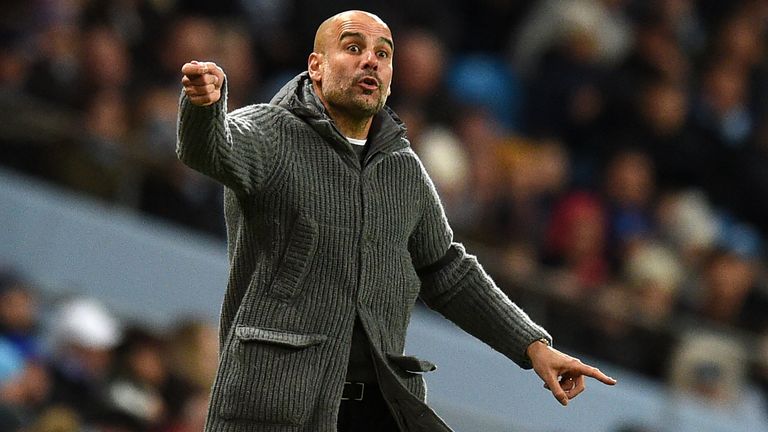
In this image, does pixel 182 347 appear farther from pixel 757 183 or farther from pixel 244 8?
pixel 757 183

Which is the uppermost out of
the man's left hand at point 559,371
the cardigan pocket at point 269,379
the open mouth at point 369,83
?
the open mouth at point 369,83

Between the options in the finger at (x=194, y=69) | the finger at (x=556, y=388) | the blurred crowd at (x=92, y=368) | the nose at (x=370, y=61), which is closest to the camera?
the finger at (x=194, y=69)

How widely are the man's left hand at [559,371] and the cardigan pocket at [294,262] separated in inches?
26.4

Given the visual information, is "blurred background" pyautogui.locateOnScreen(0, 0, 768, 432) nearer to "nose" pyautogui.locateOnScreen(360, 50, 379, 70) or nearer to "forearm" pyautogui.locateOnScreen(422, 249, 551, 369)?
"forearm" pyautogui.locateOnScreen(422, 249, 551, 369)

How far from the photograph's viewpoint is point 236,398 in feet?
13.7

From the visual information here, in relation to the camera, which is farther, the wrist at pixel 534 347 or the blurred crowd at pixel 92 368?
the blurred crowd at pixel 92 368

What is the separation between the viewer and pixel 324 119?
430cm

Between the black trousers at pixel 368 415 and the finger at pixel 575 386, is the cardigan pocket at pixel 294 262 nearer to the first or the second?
the black trousers at pixel 368 415

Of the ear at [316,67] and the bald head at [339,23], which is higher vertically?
the bald head at [339,23]

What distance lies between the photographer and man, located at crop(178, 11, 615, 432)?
4176mm

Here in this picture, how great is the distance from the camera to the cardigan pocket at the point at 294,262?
166 inches

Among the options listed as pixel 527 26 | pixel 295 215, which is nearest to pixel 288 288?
pixel 295 215

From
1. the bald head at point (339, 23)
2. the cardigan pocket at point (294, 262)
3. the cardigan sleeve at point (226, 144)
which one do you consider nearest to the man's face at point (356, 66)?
the bald head at point (339, 23)

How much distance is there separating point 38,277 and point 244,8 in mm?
2273
